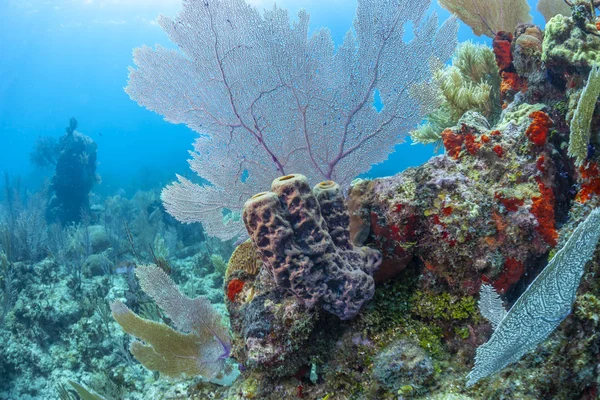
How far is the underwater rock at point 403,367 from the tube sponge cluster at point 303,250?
378mm

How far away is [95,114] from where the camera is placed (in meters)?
101

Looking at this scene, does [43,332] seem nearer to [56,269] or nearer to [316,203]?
[56,269]

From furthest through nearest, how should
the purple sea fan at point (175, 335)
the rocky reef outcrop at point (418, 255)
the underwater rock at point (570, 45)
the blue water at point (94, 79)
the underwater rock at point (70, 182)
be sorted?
the blue water at point (94, 79) → the underwater rock at point (70, 182) → the purple sea fan at point (175, 335) → the underwater rock at point (570, 45) → the rocky reef outcrop at point (418, 255)

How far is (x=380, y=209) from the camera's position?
2785 mm

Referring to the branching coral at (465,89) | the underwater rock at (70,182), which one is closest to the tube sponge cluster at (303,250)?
the branching coral at (465,89)

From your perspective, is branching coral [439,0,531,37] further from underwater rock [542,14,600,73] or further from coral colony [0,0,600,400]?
underwater rock [542,14,600,73]

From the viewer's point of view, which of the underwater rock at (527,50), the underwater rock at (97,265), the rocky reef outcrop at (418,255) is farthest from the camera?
the underwater rock at (97,265)

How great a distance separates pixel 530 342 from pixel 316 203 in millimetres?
1479

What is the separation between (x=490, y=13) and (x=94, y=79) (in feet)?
325

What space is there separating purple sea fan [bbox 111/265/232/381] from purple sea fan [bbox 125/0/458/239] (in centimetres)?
137

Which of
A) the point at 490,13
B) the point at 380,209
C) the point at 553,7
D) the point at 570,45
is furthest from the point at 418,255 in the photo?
the point at 553,7

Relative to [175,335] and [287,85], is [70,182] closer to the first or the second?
[175,335]

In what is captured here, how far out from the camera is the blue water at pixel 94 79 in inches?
1527

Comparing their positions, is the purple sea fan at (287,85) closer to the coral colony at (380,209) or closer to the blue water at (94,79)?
the coral colony at (380,209)
